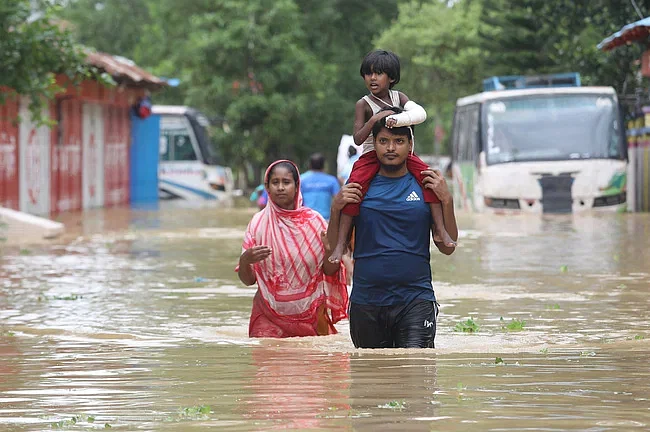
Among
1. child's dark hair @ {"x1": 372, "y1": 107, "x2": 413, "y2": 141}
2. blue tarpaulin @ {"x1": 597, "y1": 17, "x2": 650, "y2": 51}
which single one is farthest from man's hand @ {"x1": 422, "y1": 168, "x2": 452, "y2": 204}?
blue tarpaulin @ {"x1": 597, "y1": 17, "x2": 650, "y2": 51}

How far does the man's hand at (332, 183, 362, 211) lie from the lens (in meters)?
7.69

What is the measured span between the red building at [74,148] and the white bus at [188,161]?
4.73 feet

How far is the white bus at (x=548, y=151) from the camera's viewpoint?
92.8 ft

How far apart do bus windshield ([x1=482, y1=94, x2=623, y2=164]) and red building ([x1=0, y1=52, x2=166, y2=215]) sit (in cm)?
782

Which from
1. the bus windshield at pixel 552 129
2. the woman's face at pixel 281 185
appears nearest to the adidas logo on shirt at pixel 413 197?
the woman's face at pixel 281 185

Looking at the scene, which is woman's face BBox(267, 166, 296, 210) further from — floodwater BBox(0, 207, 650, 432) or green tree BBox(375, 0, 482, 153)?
green tree BBox(375, 0, 482, 153)

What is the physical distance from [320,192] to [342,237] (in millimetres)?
7915

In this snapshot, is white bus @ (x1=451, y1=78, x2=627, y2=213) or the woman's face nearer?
the woman's face

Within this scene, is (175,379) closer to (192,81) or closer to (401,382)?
(401,382)

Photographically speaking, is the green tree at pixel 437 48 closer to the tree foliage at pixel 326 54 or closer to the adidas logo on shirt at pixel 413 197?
the tree foliage at pixel 326 54

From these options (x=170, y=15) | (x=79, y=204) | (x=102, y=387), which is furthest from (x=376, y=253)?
(x=170, y=15)

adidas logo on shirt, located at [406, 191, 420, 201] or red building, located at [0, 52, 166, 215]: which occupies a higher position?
A: red building, located at [0, 52, 166, 215]

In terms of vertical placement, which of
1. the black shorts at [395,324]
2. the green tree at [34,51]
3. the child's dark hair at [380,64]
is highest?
the green tree at [34,51]

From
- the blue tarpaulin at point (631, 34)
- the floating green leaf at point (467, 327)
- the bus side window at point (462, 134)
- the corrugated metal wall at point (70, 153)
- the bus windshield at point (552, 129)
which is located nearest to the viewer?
the floating green leaf at point (467, 327)
